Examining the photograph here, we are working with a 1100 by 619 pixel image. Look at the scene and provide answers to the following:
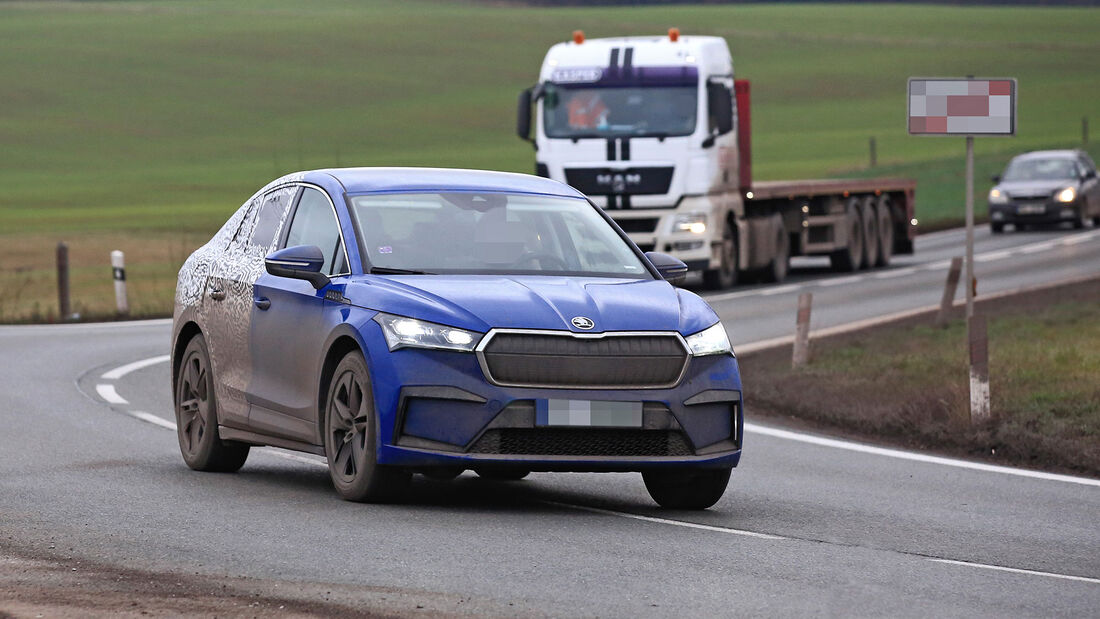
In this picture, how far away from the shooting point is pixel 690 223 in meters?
28.5

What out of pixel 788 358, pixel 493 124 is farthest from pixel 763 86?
pixel 788 358

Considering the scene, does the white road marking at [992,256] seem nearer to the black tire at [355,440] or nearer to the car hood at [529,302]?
the car hood at [529,302]

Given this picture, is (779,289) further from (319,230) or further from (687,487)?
(687,487)

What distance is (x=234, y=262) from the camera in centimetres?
1132

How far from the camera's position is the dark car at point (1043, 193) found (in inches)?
1748

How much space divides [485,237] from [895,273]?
968 inches

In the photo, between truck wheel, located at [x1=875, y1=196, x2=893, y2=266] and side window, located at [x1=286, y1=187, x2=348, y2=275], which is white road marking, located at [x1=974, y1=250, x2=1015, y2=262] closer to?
truck wheel, located at [x1=875, y1=196, x2=893, y2=266]

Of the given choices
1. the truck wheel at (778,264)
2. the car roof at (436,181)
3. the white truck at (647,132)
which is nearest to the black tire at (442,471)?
the car roof at (436,181)

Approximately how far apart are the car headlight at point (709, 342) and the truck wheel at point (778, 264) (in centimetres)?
2276

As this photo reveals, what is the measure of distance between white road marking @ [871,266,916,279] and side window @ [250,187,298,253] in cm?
2281

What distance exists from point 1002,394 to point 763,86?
94.4m

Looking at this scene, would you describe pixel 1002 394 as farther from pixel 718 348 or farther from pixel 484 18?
pixel 484 18

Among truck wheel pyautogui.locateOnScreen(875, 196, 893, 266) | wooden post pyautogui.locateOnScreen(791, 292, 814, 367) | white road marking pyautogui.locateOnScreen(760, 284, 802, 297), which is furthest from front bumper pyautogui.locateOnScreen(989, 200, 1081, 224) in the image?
wooden post pyautogui.locateOnScreen(791, 292, 814, 367)

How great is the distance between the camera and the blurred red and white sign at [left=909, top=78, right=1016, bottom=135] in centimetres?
1503
